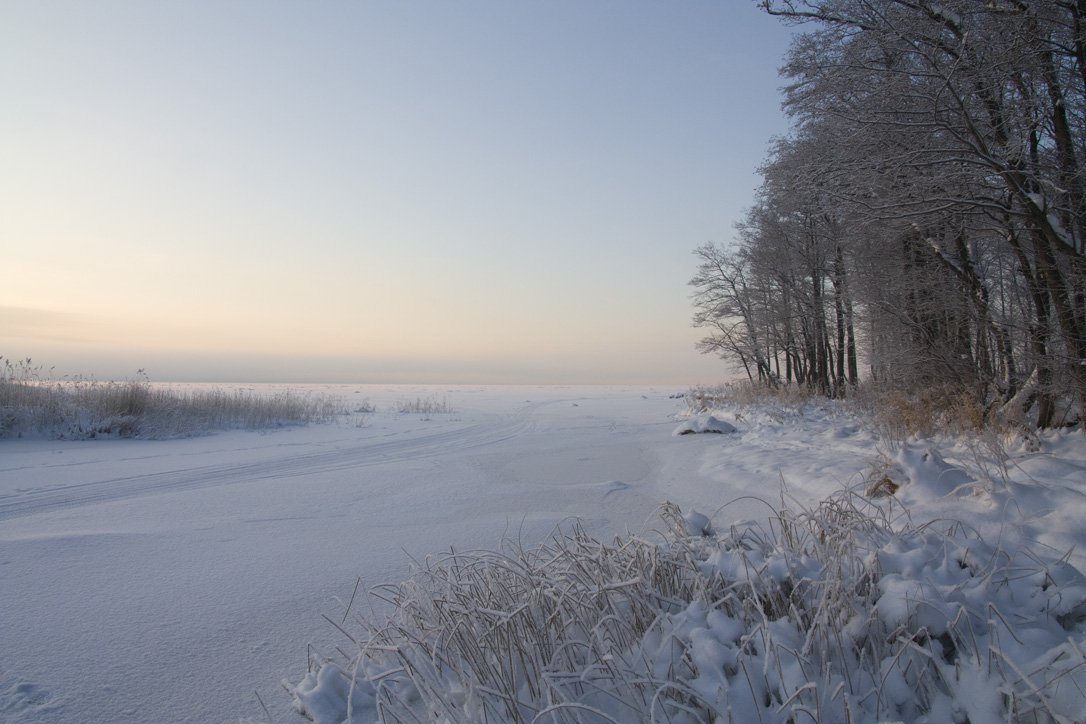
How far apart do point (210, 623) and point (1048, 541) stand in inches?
188

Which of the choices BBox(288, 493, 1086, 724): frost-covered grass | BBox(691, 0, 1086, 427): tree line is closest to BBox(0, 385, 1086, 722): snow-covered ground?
BBox(288, 493, 1086, 724): frost-covered grass

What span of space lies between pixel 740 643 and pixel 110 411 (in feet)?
43.1

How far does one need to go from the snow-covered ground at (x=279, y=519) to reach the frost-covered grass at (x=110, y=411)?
84 cm

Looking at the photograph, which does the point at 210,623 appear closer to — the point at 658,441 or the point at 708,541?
the point at 708,541

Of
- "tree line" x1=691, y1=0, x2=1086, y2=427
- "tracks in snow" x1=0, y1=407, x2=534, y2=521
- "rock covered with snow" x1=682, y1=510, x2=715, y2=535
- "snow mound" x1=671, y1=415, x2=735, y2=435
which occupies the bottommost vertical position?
"snow mound" x1=671, y1=415, x2=735, y2=435

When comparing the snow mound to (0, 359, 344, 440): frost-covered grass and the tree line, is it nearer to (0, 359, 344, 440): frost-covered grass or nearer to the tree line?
the tree line

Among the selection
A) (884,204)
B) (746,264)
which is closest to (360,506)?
(884,204)

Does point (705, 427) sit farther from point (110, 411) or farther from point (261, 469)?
point (110, 411)

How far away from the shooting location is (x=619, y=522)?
5.03 metres

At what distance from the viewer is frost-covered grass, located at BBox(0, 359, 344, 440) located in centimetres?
1028

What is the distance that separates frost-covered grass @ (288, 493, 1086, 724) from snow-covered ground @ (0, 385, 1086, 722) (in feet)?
1.99

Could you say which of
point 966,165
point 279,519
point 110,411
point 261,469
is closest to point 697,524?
point 279,519

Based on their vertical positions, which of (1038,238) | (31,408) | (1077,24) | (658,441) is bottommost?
(658,441)

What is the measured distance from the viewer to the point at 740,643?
2.00m
